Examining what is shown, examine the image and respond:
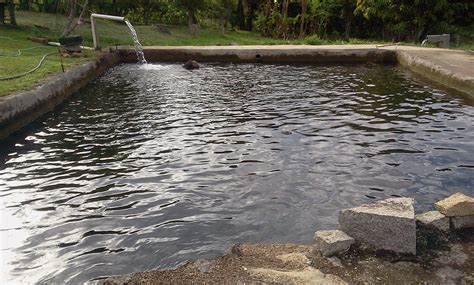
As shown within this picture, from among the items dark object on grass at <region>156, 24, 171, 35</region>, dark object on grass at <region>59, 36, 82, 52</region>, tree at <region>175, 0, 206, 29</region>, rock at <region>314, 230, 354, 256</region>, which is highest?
tree at <region>175, 0, 206, 29</region>

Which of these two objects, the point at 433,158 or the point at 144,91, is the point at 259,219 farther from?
the point at 144,91

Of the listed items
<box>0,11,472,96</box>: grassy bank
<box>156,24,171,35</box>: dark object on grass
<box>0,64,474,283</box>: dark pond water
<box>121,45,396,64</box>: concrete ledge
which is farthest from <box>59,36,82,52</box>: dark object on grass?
<box>156,24,171,35</box>: dark object on grass

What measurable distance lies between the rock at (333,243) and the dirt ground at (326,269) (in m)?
0.06

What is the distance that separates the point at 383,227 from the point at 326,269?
653 mm

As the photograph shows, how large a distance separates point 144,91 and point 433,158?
8.23 metres

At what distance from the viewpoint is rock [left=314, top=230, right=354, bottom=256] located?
3818 millimetres

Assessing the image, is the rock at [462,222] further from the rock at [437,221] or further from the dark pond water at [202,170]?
the dark pond water at [202,170]

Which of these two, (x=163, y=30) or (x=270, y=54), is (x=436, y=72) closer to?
(x=270, y=54)

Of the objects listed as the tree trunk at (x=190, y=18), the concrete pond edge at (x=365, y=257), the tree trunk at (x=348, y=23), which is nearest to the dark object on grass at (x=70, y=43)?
the tree trunk at (x=190, y=18)

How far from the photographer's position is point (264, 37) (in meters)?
27.1

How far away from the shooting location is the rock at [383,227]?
3816 mm

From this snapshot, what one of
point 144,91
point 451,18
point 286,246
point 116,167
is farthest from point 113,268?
point 451,18

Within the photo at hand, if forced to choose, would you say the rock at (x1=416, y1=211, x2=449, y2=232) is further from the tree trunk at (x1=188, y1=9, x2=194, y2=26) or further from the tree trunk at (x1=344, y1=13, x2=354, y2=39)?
the tree trunk at (x1=344, y1=13, x2=354, y2=39)

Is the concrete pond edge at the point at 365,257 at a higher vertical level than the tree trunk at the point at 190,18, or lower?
lower
